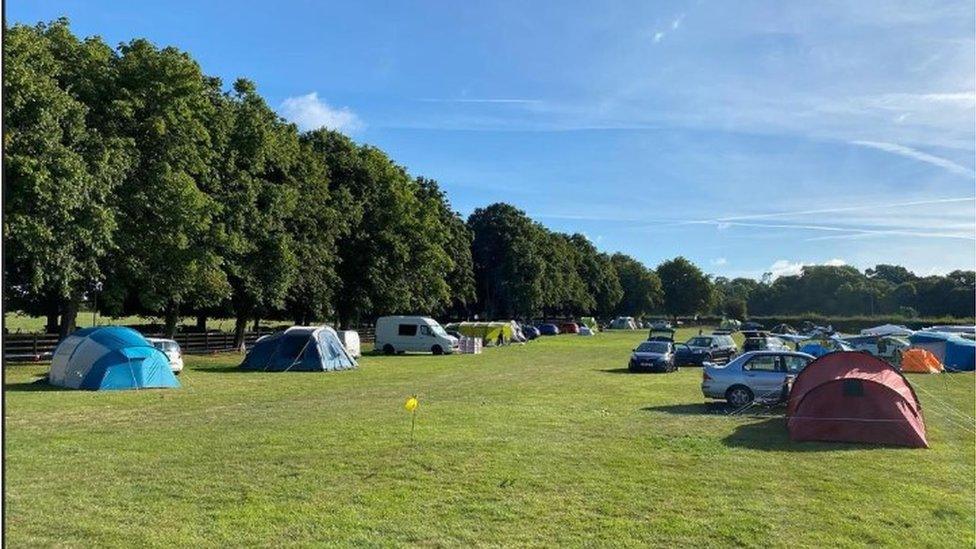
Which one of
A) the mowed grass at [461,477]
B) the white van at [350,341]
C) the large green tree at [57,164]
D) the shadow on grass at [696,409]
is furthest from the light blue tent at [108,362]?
the white van at [350,341]

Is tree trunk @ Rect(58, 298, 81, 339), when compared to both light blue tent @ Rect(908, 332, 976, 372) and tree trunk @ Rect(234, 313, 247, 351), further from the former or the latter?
light blue tent @ Rect(908, 332, 976, 372)

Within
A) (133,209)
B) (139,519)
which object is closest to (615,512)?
(139,519)

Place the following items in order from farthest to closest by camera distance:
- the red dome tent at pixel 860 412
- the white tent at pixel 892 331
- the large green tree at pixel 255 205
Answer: the white tent at pixel 892 331 → the large green tree at pixel 255 205 → the red dome tent at pixel 860 412

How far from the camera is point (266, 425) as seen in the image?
49.5 feet

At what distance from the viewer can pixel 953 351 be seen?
37.6 metres

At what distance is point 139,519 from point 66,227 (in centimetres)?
2198

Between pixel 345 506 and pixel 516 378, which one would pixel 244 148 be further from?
pixel 345 506

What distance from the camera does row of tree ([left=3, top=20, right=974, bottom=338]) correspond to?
25672mm

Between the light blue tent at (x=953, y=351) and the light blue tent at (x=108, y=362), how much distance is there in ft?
118

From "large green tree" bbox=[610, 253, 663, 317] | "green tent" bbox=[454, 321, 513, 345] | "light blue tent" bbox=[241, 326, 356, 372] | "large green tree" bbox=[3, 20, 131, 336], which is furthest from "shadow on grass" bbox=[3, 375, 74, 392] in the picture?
"large green tree" bbox=[610, 253, 663, 317]

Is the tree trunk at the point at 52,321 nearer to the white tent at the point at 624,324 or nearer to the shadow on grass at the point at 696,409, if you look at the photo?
the shadow on grass at the point at 696,409

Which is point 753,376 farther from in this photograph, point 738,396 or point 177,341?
point 177,341

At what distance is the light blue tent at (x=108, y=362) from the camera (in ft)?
72.4

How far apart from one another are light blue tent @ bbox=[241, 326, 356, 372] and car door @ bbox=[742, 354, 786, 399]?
17.7 m
